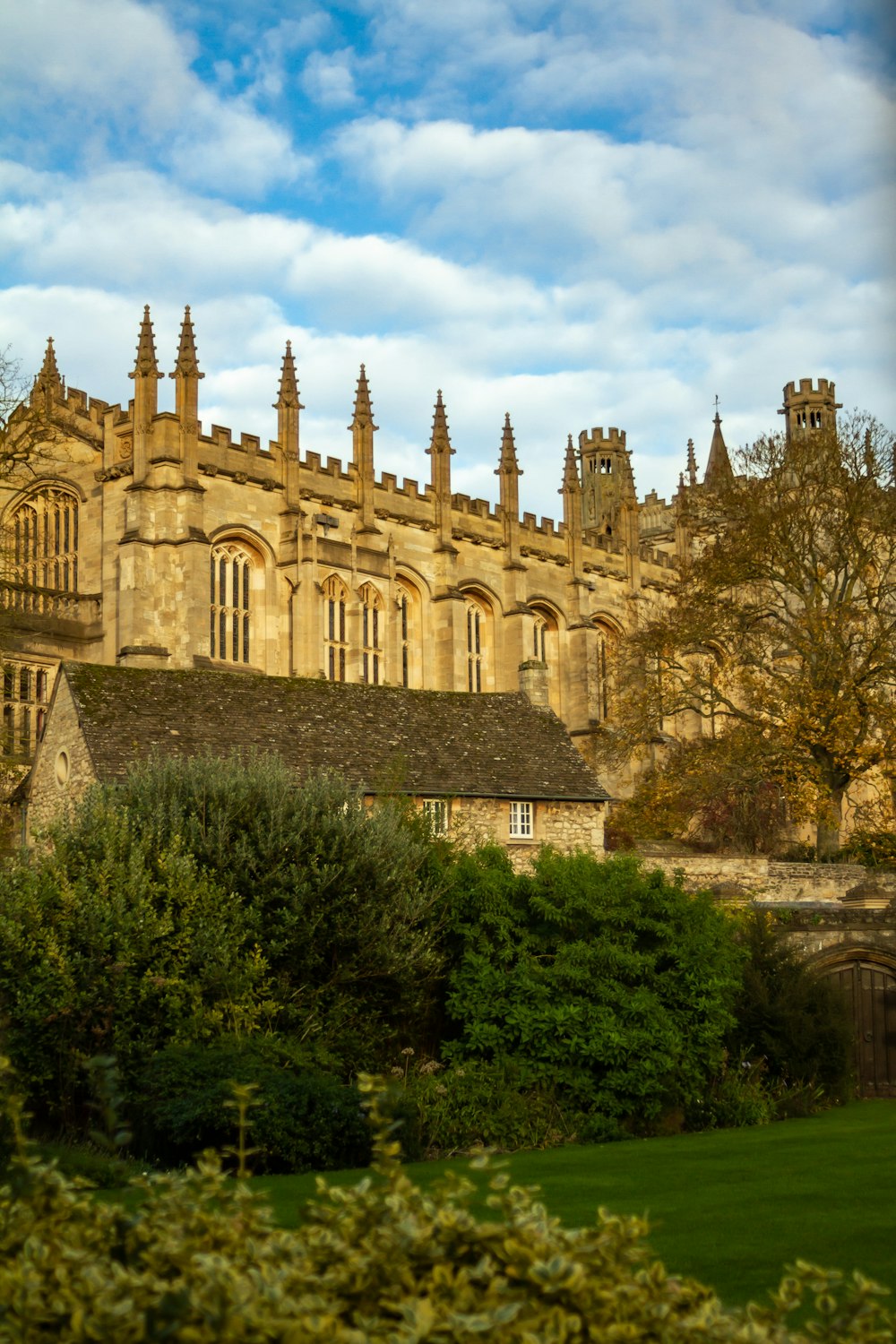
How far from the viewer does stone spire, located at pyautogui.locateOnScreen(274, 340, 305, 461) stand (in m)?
46.2

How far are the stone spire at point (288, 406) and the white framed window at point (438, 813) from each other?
21.7 meters

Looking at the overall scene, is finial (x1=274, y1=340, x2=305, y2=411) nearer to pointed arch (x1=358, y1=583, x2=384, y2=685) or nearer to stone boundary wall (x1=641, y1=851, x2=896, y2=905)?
pointed arch (x1=358, y1=583, x2=384, y2=685)

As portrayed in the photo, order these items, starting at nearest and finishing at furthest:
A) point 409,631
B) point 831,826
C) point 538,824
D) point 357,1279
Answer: point 357,1279
point 538,824
point 831,826
point 409,631

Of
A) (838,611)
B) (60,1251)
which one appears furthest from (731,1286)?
(838,611)

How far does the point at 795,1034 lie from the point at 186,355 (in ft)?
91.5

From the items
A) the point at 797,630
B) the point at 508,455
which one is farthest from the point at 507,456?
the point at 797,630

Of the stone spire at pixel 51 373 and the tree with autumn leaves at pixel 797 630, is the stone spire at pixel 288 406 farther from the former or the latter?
the tree with autumn leaves at pixel 797 630

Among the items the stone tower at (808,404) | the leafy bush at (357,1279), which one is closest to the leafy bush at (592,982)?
the leafy bush at (357,1279)

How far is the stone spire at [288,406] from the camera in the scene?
46219 mm

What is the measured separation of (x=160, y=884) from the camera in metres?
19.5

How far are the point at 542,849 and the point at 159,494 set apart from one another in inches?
908

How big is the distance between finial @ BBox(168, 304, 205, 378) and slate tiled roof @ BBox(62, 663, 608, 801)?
16052 millimetres

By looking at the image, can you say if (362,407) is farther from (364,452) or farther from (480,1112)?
(480,1112)

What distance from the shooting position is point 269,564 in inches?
1805
